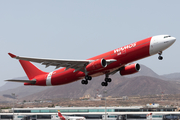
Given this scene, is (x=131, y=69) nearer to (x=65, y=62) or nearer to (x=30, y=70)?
(x=65, y=62)

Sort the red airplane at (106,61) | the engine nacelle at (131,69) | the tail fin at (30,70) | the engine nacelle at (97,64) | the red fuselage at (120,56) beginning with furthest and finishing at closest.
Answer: the tail fin at (30,70), the engine nacelle at (131,69), the engine nacelle at (97,64), the red fuselage at (120,56), the red airplane at (106,61)

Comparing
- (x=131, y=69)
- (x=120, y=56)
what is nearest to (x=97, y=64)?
(x=120, y=56)

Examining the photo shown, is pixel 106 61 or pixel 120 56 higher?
pixel 120 56

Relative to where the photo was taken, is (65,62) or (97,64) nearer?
(97,64)

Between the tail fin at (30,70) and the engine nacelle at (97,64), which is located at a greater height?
the tail fin at (30,70)

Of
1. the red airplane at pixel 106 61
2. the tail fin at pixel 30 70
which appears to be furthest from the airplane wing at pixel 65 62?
the tail fin at pixel 30 70

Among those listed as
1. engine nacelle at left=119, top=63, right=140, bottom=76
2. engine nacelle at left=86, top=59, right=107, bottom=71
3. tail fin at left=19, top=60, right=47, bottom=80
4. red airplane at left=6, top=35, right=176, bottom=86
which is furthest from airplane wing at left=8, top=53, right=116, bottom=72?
tail fin at left=19, top=60, right=47, bottom=80

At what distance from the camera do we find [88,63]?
52000 mm

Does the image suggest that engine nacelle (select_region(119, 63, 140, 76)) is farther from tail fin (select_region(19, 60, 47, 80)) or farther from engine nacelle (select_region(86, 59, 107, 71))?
tail fin (select_region(19, 60, 47, 80))

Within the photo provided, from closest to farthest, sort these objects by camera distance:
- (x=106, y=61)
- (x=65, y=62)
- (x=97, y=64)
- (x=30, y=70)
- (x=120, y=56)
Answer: (x=120, y=56) → (x=97, y=64) → (x=106, y=61) → (x=65, y=62) → (x=30, y=70)

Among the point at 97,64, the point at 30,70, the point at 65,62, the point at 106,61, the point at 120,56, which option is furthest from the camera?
the point at 30,70

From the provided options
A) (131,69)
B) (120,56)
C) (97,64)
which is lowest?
(97,64)

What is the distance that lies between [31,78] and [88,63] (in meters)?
17.3

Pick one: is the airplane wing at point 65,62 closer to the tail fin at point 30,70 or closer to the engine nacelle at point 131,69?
the engine nacelle at point 131,69
